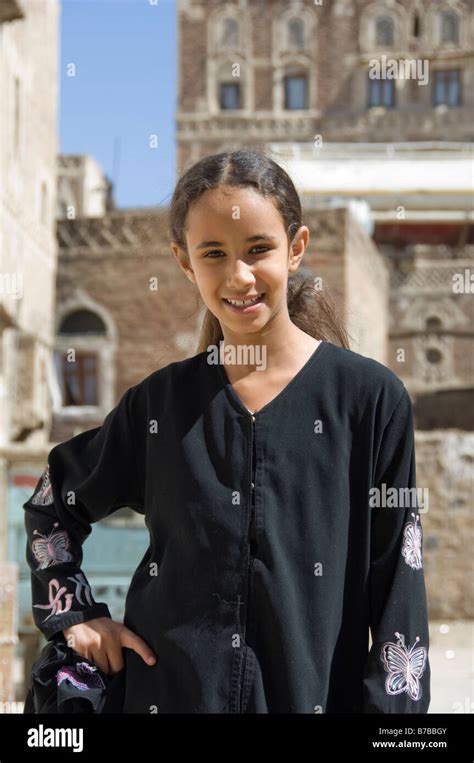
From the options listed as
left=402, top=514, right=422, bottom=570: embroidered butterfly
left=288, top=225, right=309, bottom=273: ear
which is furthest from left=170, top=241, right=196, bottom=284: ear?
left=402, top=514, right=422, bottom=570: embroidered butterfly

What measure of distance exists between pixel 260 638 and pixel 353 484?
39 centimetres

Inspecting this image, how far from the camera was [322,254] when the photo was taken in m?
21.1

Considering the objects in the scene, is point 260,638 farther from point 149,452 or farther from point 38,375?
point 38,375

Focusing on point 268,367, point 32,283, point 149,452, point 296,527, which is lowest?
point 296,527

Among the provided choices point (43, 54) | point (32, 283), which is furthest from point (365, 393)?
point (43, 54)

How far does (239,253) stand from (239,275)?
2.3 inches

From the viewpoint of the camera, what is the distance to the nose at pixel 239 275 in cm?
252

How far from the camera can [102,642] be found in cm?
255

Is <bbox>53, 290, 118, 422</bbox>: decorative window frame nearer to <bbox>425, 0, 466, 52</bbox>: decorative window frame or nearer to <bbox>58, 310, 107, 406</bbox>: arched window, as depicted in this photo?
<bbox>58, 310, 107, 406</bbox>: arched window

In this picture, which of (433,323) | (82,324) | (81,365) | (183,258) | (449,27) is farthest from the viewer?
(449,27)

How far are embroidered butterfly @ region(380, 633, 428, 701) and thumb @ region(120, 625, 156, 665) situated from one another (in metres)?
0.50

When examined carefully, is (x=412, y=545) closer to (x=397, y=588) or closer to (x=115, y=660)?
(x=397, y=588)

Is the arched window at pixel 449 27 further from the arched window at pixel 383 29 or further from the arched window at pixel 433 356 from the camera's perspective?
the arched window at pixel 433 356

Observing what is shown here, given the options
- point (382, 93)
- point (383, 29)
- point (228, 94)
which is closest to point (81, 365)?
point (228, 94)
